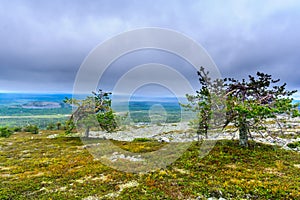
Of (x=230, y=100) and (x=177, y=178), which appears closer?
(x=177, y=178)

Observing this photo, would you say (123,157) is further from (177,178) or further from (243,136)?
(243,136)

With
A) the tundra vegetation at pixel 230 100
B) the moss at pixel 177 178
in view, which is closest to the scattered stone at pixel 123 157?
the moss at pixel 177 178

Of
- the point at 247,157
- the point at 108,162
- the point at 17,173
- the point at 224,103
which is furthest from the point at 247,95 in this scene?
the point at 17,173

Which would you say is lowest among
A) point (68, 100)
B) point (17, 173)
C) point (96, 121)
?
point (17, 173)

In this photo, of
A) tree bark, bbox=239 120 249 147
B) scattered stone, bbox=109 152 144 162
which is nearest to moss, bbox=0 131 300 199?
tree bark, bbox=239 120 249 147

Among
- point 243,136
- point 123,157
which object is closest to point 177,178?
point 123,157

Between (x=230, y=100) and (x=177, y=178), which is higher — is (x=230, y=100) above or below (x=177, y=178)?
above

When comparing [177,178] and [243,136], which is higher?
[243,136]

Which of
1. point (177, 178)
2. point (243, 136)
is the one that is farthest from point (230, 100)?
point (177, 178)

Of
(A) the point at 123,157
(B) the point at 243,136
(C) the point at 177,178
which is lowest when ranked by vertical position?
(A) the point at 123,157

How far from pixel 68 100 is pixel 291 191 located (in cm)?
3236

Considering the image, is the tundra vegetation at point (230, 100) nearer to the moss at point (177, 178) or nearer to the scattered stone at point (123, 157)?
the moss at point (177, 178)

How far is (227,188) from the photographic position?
11258mm

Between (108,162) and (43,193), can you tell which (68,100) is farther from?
(43,193)
